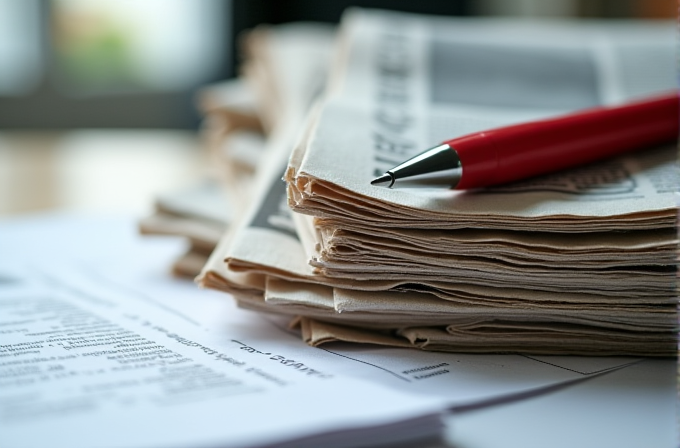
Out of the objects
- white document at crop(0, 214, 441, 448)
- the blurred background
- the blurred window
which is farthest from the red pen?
the blurred window

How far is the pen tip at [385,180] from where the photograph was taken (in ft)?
1.34

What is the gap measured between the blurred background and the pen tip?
1.03 meters

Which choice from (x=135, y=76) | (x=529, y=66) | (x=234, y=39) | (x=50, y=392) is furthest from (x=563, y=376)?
(x=135, y=76)

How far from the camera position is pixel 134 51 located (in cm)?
208

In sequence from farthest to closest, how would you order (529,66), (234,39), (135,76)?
(135,76)
(234,39)
(529,66)

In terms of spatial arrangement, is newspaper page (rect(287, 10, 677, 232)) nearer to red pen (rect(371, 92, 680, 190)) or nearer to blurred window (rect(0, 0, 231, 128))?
red pen (rect(371, 92, 680, 190))

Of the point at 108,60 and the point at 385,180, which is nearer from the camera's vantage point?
the point at 385,180

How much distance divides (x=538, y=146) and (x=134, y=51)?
1780 millimetres

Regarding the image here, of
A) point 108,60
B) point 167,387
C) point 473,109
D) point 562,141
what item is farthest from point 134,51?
point 167,387

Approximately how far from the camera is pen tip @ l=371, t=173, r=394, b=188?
1.34ft

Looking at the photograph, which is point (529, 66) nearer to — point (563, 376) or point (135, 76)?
point (563, 376)

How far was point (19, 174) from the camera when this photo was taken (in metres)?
1.05

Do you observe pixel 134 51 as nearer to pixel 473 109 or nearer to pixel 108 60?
pixel 108 60

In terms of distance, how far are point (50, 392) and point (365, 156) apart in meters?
0.22
